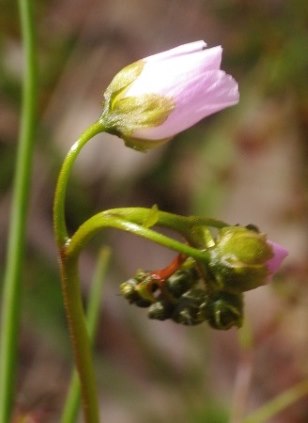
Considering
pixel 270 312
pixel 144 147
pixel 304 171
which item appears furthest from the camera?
pixel 304 171

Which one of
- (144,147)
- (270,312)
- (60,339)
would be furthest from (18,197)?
(270,312)

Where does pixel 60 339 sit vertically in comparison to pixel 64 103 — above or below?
below

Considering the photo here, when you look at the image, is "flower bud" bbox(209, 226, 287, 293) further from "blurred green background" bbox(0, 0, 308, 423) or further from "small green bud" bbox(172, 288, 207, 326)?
"blurred green background" bbox(0, 0, 308, 423)

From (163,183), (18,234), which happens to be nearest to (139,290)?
(18,234)

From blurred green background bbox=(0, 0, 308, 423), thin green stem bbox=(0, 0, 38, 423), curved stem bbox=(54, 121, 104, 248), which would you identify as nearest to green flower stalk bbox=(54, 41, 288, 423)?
curved stem bbox=(54, 121, 104, 248)

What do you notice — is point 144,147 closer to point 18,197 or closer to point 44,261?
point 18,197

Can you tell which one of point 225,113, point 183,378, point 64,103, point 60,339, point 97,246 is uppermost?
point 64,103

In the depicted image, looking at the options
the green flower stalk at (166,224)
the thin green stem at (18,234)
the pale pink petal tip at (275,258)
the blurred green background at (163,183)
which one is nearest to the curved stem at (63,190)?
the green flower stalk at (166,224)

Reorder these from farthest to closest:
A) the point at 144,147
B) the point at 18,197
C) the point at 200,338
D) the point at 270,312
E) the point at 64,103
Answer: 1. the point at 64,103
2. the point at 270,312
3. the point at 200,338
4. the point at 18,197
5. the point at 144,147
